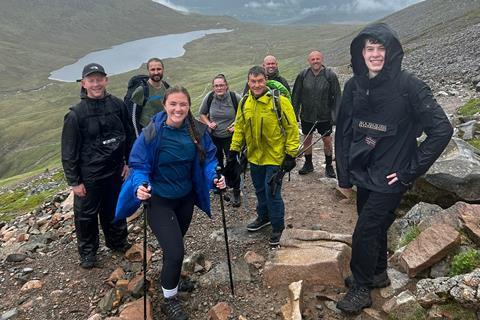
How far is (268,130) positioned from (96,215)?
4037mm

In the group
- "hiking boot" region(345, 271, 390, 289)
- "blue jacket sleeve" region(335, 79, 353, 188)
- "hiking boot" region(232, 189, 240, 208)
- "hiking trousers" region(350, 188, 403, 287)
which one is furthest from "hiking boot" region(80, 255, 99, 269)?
"blue jacket sleeve" region(335, 79, 353, 188)

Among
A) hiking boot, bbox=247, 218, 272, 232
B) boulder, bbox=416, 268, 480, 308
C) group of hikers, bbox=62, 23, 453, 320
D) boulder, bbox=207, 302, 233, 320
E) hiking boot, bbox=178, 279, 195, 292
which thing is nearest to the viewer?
boulder, bbox=416, 268, 480, 308

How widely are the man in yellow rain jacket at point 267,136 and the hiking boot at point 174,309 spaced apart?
2.57 m

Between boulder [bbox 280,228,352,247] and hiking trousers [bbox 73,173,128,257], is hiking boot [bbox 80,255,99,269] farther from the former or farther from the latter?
boulder [bbox 280,228,352,247]

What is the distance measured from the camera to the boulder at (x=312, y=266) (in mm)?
7379

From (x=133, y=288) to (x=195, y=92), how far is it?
392 ft

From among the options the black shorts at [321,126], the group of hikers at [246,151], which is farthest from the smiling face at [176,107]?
the black shorts at [321,126]

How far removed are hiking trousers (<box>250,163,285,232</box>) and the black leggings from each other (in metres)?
2.14

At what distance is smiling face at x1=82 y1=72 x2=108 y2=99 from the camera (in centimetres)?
813

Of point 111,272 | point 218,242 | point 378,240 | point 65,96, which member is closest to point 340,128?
point 378,240

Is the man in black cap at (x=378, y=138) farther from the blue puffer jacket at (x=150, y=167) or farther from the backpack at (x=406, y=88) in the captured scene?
the blue puffer jacket at (x=150, y=167)

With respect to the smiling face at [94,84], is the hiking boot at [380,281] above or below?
below

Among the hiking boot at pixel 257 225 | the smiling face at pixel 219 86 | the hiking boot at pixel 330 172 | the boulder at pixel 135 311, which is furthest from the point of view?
the hiking boot at pixel 330 172

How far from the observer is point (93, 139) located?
27.7ft
